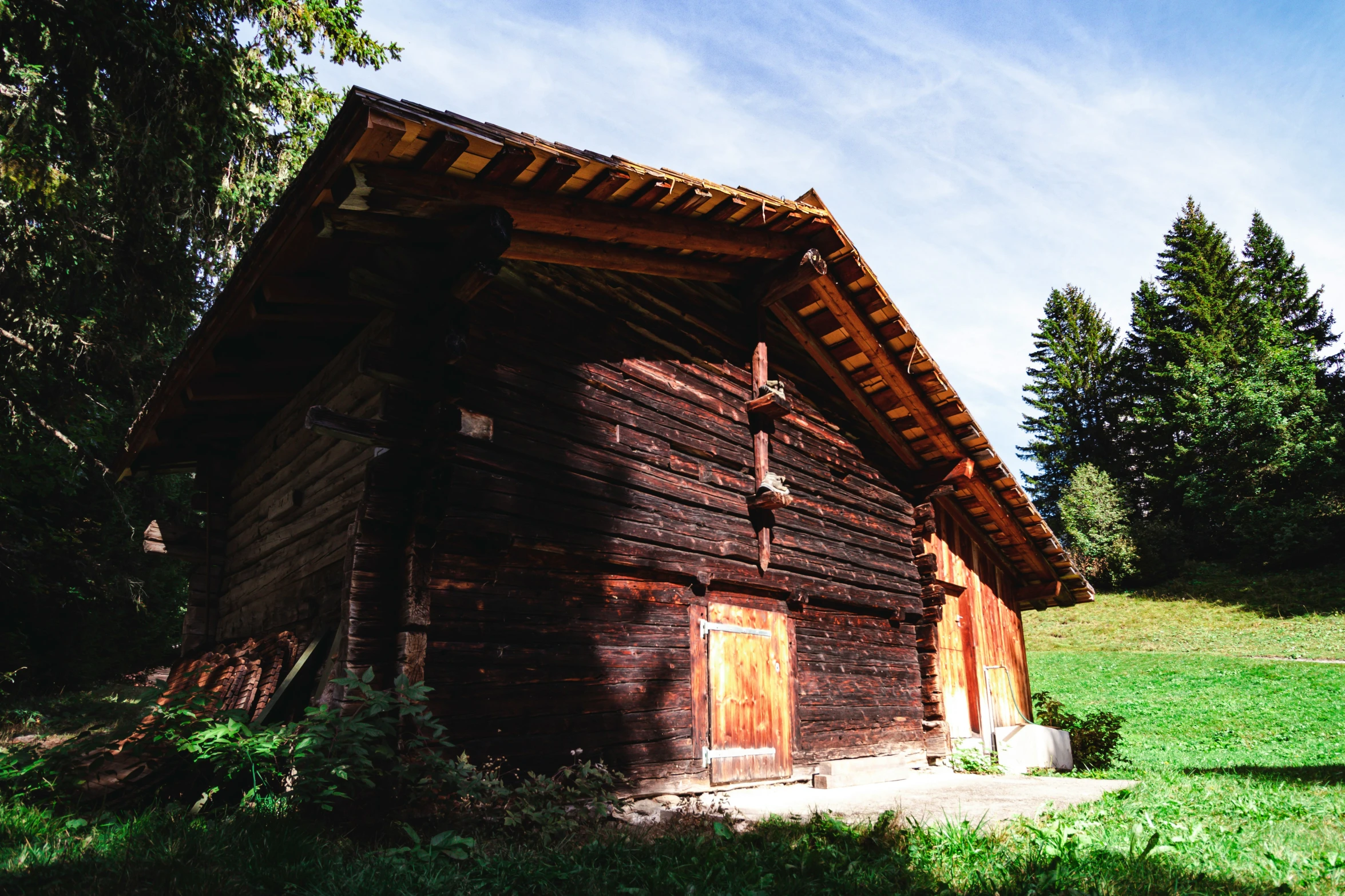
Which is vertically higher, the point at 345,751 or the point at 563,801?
the point at 345,751

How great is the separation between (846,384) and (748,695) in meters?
4.68

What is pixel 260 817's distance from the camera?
14.8 ft

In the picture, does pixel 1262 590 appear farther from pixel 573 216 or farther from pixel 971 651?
pixel 573 216

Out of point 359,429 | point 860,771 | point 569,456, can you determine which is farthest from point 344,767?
point 860,771

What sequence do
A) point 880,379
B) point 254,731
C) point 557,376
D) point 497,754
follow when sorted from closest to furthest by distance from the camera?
1. point 254,731
2. point 497,754
3. point 557,376
4. point 880,379

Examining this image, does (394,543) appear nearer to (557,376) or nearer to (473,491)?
(473,491)

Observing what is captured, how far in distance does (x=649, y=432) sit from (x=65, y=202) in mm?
8433

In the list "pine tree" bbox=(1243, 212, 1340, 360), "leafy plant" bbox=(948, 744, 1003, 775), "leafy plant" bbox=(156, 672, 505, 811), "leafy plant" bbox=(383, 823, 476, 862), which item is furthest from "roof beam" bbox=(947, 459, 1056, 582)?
"pine tree" bbox=(1243, 212, 1340, 360)

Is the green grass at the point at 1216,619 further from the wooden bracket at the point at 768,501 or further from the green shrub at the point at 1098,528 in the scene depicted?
the wooden bracket at the point at 768,501

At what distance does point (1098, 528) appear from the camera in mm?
40719

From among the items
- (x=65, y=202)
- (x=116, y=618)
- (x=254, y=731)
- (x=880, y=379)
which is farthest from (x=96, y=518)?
(x=880, y=379)

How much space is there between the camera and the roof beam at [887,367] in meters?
9.73

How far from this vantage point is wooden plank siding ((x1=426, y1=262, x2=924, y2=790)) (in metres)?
6.12

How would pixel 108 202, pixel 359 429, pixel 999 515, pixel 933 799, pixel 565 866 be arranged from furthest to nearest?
1. pixel 999 515
2. pixel 108 202
3. pixel 933 799
4. pixel 359 429
5. pixel 565 866
